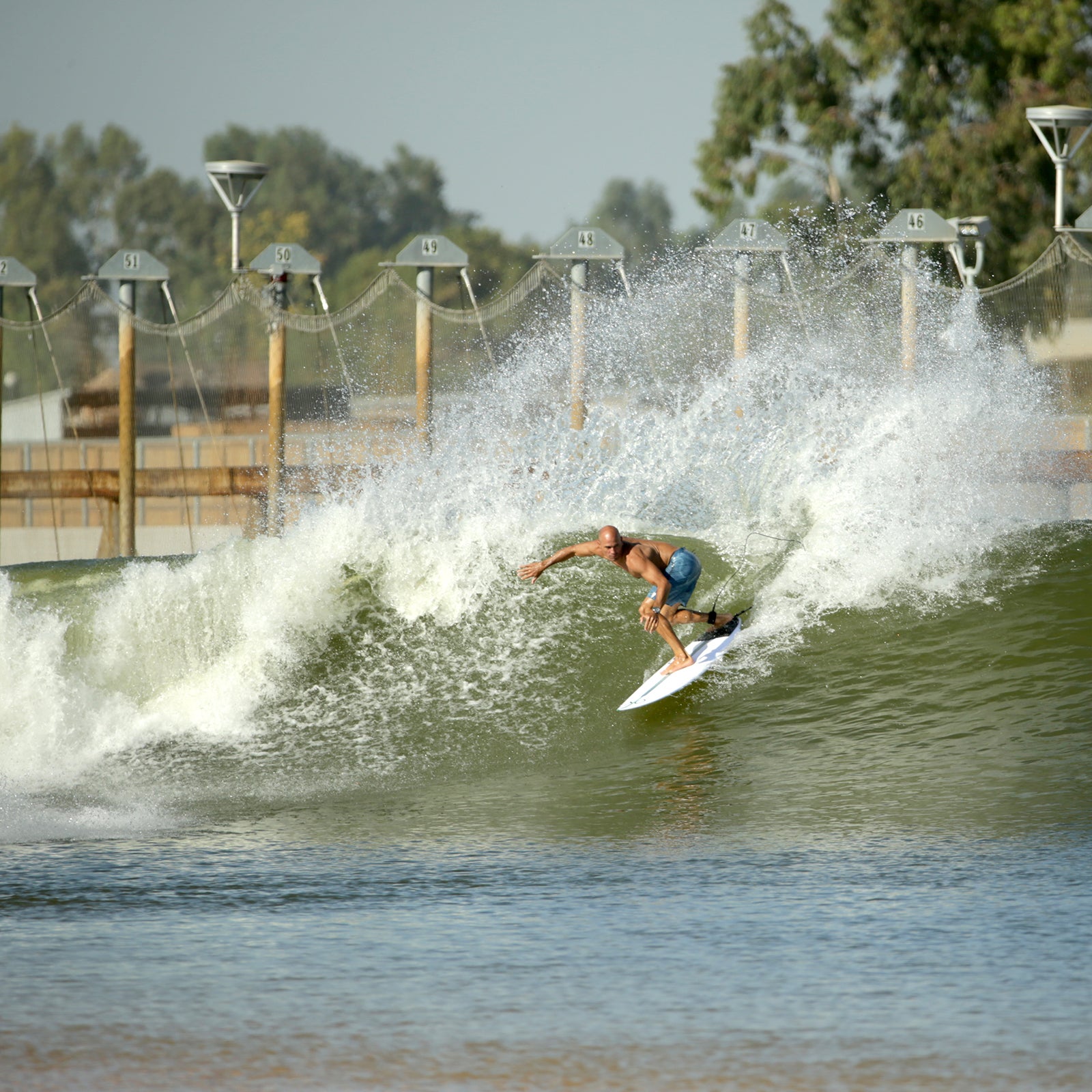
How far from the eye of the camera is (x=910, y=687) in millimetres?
11789

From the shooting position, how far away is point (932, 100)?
32938 mm

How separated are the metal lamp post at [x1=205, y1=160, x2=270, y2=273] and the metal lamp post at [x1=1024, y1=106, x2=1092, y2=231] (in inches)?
336

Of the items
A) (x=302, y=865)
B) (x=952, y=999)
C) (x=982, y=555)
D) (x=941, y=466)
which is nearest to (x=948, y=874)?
(x=952, y=999)

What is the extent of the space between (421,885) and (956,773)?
3893 mm

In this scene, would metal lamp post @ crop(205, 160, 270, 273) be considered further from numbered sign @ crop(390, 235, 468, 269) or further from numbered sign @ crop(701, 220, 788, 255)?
numbered sign @ crop(701, 220, 788, 255)

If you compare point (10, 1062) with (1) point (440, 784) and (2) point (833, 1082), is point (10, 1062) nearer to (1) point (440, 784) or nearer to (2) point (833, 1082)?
(2) point (833, 1082)

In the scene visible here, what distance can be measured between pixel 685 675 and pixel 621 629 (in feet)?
4.78

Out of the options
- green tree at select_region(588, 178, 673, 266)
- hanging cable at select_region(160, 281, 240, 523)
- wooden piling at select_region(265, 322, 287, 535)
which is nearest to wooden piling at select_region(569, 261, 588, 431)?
wooden piling at select_region(265, 322, 287, 535)

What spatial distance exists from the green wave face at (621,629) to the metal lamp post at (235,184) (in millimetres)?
3431

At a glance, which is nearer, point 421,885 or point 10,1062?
point 10,1062

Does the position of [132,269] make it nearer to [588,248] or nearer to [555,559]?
[588,248]

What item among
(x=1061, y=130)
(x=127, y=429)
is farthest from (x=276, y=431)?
(x=1061, y=130)

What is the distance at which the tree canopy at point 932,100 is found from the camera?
32.0 metres

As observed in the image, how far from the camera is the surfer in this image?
11492mm
